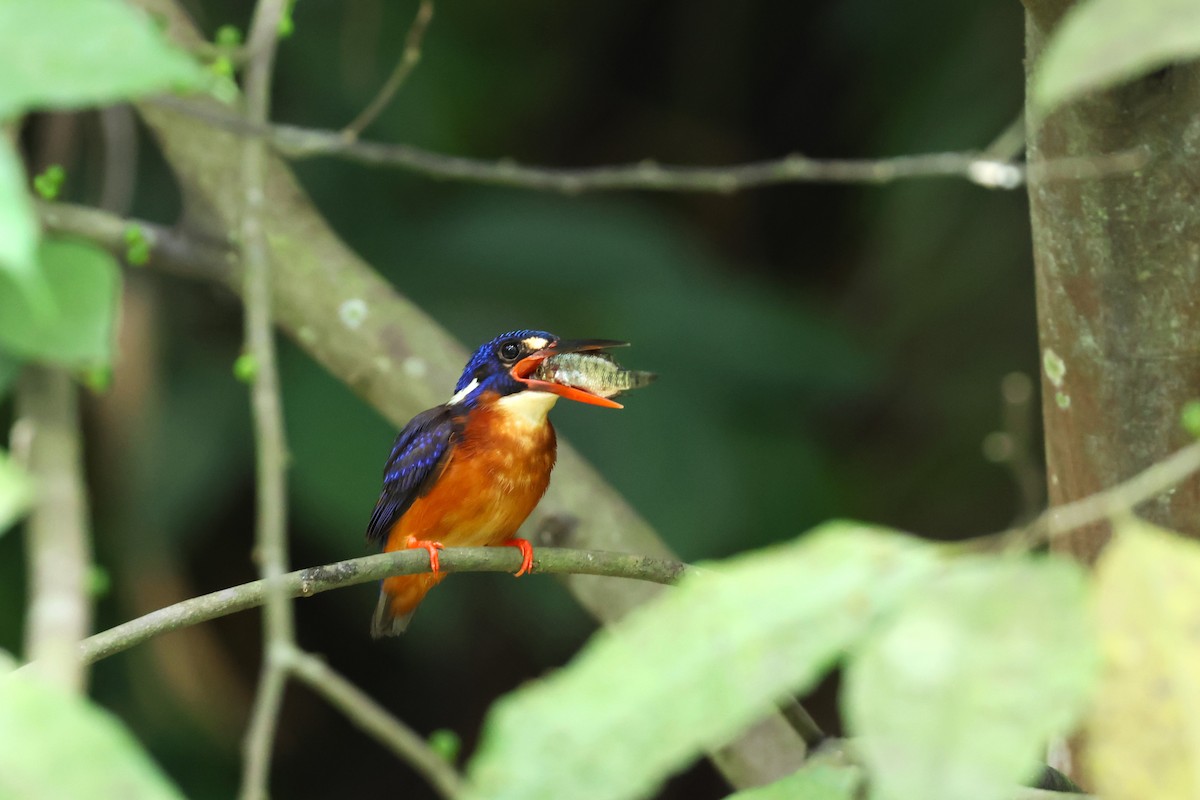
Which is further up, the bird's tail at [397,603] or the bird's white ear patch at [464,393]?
the bird's white ear patch at [464,393]

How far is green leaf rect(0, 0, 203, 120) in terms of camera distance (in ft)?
2.42

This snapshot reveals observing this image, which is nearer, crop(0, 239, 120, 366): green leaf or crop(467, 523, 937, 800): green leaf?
crop(467, 523, 937, 800): green leaf

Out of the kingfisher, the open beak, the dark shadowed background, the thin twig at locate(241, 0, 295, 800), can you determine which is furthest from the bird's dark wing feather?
the thin twig at locate(241, 0, 295, 800)

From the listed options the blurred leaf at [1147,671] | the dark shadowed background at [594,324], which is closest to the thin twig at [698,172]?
the blurred leaf at [1147,671]

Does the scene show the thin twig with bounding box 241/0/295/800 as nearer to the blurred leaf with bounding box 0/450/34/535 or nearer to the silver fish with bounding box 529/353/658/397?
the blurred leaf with bounding box 0/450/34/535

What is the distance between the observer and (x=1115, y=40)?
688 mm

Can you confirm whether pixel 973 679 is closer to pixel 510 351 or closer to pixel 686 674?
pixel 686 674

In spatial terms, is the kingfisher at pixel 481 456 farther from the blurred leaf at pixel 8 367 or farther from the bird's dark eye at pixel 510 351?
the blurred leaf at pixel 8 367

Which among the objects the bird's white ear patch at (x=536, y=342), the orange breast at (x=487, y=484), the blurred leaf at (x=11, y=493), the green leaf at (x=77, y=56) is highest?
the green leaf at (x=77, y=56)

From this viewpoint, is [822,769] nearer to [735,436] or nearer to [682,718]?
[682,718]

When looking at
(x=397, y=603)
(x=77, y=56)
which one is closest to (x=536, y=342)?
(x=397, y=603)

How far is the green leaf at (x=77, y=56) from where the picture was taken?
0.74m

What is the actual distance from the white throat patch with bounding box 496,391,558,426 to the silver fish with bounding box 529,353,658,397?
61 mm

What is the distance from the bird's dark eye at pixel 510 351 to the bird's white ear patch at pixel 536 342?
28 mm
